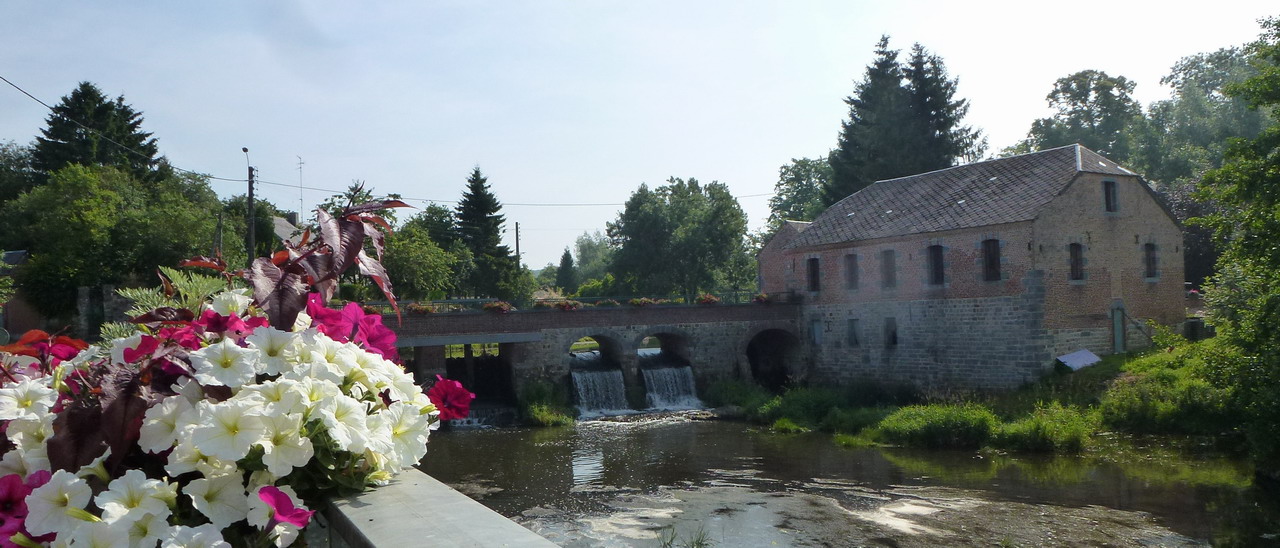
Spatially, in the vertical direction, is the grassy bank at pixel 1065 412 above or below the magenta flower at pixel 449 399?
below

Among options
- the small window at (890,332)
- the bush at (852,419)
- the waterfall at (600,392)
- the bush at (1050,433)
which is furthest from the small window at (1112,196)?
the waterfall at (600,392)

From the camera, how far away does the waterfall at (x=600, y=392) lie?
25.9 meters

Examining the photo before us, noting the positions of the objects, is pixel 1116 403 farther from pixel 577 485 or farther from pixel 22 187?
pixel 22 187

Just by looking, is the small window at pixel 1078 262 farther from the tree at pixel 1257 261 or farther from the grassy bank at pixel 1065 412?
the tree at pixel 1257 261

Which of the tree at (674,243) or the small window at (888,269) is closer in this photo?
the small window at (888,269)

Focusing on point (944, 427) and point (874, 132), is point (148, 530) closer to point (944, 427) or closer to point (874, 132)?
point (944, 427)

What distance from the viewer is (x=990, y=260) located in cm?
2314

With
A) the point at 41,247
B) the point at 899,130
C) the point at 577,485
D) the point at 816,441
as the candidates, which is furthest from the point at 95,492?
the point at 899,130

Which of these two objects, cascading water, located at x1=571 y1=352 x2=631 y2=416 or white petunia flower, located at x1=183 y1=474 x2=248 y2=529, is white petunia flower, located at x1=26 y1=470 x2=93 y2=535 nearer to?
white petunia flower, located at x1=183 y1=474 x2=248 y2=529

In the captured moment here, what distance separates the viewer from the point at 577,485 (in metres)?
16.2

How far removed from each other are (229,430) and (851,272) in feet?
85.4

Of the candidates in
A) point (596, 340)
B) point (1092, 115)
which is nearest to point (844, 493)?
point (596, 340)

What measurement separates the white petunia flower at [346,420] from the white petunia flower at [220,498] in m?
0.22

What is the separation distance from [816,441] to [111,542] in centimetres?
2015
